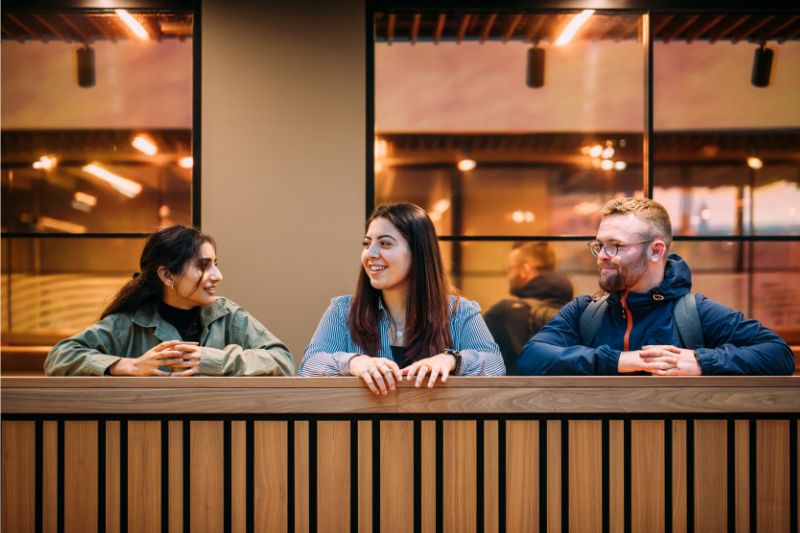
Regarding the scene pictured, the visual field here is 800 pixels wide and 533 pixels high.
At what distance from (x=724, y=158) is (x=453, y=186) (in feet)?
28.4

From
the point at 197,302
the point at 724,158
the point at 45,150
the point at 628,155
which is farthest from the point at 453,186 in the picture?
the point at 197,302

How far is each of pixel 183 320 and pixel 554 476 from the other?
4.56 feet

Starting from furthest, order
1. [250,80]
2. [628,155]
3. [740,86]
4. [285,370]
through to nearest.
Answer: [628,155] → [740,86] → [250,80] → [285,370]

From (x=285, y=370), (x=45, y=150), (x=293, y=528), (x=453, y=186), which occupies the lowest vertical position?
(x=293, y=528)

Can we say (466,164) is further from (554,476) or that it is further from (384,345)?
(554,476)

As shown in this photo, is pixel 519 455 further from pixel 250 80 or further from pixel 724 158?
pixel 724 158

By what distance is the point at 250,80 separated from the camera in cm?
337

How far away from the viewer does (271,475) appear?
1.75m

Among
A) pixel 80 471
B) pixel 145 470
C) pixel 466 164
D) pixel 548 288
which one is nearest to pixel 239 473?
pixel 145 470

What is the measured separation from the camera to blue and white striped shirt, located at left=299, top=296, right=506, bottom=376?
2053 mm

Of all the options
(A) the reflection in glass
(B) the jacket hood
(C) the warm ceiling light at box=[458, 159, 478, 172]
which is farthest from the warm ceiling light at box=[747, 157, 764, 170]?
(A) the reflection in glass

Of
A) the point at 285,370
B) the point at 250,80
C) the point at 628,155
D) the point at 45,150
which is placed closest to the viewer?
the point at 285,370

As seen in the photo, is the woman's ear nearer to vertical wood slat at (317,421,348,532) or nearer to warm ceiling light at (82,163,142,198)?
vertical wood slat at (317,421,348,532)

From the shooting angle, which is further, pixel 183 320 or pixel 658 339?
pixel 183 320
